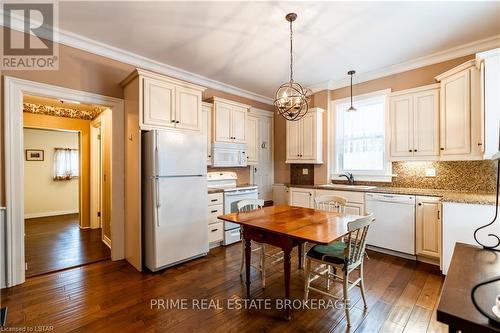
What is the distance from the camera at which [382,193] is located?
3.31 m

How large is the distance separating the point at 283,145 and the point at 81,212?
454 centimetres

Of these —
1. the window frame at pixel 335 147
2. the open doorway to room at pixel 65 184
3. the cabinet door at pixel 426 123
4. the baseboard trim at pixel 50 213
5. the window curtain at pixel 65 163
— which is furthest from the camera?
the window curtain at pixel 65 163

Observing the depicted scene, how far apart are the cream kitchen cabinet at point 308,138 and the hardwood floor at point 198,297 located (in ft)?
6.52

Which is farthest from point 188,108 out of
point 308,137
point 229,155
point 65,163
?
point 65,163

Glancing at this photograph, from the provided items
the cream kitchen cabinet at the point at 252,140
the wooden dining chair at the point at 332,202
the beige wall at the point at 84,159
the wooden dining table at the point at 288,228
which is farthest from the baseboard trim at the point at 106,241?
the wooden dining chair at the point at 332,202

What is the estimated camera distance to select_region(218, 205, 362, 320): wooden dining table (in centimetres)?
187

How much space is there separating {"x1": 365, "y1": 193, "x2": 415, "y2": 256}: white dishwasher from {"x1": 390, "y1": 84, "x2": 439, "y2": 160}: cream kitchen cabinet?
28.2 inches

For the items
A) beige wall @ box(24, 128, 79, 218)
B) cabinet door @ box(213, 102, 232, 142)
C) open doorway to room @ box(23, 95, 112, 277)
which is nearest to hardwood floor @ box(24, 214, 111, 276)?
open doorway to room @ box(23, 95, 112, 277)

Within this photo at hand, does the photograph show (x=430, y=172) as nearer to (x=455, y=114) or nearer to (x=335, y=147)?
(x=455, y=114)

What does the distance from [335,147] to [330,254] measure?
2.66m

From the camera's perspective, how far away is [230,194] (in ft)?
12.8

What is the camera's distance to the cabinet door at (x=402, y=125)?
342cm

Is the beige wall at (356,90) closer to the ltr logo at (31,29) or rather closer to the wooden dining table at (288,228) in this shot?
the wooden dining table at (288,228)

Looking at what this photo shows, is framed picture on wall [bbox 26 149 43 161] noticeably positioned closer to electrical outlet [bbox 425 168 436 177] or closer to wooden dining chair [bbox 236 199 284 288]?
wooden dining chair [bbox 236 199 284 288]
